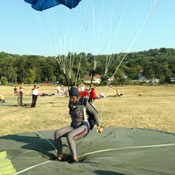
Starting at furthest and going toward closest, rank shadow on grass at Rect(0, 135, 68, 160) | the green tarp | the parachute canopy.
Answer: the parachute canopy → shadow on grass at Rect(0, 135, 68, 160) → the green tarp

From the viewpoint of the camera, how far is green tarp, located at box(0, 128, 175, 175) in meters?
3.03

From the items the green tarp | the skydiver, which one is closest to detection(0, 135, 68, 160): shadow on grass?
the green tarp

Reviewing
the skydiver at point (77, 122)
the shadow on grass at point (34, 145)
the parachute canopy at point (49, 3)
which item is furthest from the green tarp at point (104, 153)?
the parachute canopy at point (49, 3)

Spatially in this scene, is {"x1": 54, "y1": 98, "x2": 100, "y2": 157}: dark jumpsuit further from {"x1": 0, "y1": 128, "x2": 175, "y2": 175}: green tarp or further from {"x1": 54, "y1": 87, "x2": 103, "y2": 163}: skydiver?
{"x1": 0, "y1": 128, "x2": 175, "y2": 175}: green tarp

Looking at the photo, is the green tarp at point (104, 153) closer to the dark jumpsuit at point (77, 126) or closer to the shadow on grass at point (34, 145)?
the shadow on grass at point (34, 145)

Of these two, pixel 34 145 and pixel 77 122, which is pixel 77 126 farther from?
pixel 34 145

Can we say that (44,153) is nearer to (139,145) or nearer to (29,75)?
(139,145)

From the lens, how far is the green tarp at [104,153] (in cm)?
303

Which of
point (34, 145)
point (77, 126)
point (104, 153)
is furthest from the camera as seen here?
point (34, 145)

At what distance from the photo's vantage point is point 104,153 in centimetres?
381

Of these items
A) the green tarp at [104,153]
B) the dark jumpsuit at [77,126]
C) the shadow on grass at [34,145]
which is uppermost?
the dark jumpsuit at [77,126]

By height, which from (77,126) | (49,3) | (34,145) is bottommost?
(34,145)

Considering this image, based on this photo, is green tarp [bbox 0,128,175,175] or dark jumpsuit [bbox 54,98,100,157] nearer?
green tarp [bbox 0,128,175,175]

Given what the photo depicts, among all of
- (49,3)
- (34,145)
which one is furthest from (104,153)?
(49,3)
